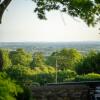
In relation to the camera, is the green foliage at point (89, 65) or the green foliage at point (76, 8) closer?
the green foliage at point (76, 8)

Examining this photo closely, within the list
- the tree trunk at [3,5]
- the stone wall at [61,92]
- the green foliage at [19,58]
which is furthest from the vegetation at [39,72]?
the tree trunk at [3,5]

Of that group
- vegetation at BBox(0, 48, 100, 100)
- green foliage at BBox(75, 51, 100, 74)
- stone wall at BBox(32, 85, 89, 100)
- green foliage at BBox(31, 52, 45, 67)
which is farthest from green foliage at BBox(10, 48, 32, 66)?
stone wall at BBox(32, 85, 89, 100)

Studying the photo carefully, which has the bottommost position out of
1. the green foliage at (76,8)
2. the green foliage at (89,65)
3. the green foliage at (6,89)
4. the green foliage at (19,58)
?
the green foliage at (19,58)

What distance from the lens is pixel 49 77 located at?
24500 millimetres

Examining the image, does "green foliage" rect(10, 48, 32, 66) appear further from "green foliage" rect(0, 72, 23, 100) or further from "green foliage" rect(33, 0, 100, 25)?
"green foliage" rect(0, 72, 23, 100)

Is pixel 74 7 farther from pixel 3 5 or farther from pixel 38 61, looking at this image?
pixel 38 61

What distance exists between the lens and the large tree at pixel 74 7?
11.0m

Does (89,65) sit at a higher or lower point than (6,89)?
lower

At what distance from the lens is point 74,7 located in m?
11.3

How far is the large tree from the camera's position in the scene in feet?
36.0

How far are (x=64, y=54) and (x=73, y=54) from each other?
125 cm

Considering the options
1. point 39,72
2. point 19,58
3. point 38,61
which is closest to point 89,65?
point 39,72

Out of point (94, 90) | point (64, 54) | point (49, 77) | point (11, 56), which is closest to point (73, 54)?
point (64, 54)

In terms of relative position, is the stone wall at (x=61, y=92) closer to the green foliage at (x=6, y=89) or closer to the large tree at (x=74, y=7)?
the large tree at (x=74, y=7)
